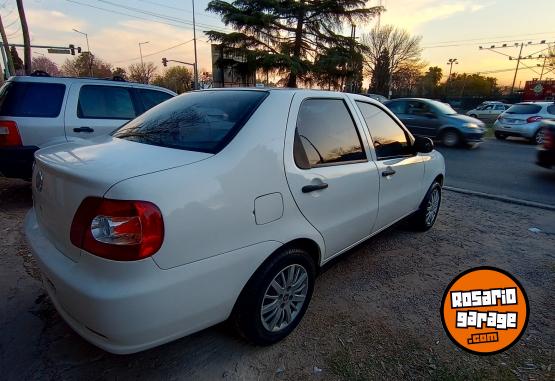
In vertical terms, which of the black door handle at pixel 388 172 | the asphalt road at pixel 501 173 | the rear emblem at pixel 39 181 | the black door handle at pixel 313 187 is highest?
the rear emblem at pixel 39 181

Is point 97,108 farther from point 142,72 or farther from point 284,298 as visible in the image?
point 142,72

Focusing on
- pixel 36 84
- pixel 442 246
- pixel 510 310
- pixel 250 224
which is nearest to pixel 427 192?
pixel 442 246

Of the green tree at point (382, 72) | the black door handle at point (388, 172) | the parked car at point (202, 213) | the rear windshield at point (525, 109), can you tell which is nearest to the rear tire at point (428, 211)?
the black door handle at point (388, 172)

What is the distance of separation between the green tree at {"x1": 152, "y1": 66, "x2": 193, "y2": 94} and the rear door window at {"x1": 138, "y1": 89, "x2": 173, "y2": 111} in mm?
66762

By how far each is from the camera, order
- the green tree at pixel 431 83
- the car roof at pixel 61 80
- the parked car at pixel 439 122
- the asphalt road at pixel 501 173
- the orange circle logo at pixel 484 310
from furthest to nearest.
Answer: the green tree at pixel 431 83
the parked car at pixel 439 122
the asphalt road at pixel 501 173
the car roof at pixel 61 80
the orange circle logo at pixel 484 310

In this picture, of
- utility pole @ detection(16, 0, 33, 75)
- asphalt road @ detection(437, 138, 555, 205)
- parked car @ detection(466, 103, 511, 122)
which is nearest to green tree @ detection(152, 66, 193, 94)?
utility pole @ detection(16, 0, 33, 75)

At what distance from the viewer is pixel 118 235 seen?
153cm

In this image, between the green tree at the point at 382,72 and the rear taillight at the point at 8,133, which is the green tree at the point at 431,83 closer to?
the green tree at the point at 382,72

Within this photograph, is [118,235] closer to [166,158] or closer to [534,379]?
[166,158]

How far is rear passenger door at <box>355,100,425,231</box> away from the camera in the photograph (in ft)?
9.98

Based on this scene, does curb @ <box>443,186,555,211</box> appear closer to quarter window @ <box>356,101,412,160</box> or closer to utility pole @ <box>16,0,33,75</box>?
quarter window @ <box>356,101,412,160</box>

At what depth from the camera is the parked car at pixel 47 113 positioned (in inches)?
174

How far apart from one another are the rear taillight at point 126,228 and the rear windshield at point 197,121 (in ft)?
1.72

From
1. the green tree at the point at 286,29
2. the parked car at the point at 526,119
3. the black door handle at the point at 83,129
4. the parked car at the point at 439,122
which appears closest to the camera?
the black door handle at the point at 83,129
